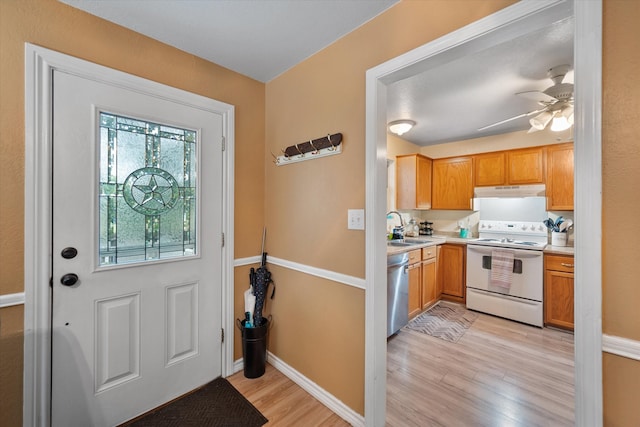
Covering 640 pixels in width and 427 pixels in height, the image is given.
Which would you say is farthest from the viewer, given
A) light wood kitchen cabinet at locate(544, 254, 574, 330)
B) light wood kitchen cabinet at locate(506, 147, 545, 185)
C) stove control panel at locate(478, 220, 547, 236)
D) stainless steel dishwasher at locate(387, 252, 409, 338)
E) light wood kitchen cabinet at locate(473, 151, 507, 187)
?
light wood kitchen cabinet at locate(473, 151, 507, 187)

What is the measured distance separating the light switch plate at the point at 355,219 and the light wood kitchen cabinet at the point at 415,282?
5.67ft

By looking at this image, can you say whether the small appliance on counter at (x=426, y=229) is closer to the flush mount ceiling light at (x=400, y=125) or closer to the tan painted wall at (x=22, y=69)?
the flush mount ceiling light at (x=400, y=125)

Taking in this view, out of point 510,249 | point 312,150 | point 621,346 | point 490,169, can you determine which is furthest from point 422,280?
point 621,346

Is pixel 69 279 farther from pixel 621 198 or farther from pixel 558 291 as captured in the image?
pixel 558 291

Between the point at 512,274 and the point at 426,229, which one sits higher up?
the point at 426,229

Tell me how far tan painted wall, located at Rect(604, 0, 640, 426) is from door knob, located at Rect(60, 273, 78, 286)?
2.41m

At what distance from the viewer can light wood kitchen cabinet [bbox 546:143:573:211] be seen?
3174mm

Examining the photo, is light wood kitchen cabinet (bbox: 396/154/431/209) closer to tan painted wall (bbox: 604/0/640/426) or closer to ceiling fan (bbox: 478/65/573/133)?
ceiling fan (bbox: 478/65/573/133)

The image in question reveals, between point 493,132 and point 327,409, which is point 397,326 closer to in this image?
point 327,409

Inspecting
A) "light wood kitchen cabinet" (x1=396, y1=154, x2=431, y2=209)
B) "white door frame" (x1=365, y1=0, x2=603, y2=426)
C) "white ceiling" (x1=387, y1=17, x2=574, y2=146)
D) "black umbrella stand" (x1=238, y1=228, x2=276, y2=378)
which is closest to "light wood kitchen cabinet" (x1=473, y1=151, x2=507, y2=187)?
"white ceiling" (x1=387, y1=17, x2=574, y2=146)

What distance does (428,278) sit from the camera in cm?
353

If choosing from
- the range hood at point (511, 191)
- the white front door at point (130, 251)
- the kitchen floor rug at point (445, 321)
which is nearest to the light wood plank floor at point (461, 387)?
the kitchen floor rug at point (445, 321)

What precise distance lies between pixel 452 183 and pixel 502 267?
1.43 metres

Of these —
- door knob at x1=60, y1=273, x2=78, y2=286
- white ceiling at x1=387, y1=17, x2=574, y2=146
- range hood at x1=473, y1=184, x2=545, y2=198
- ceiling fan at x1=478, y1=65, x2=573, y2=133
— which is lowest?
door knob at x1=60, y1=273, x2=78, y2=286
